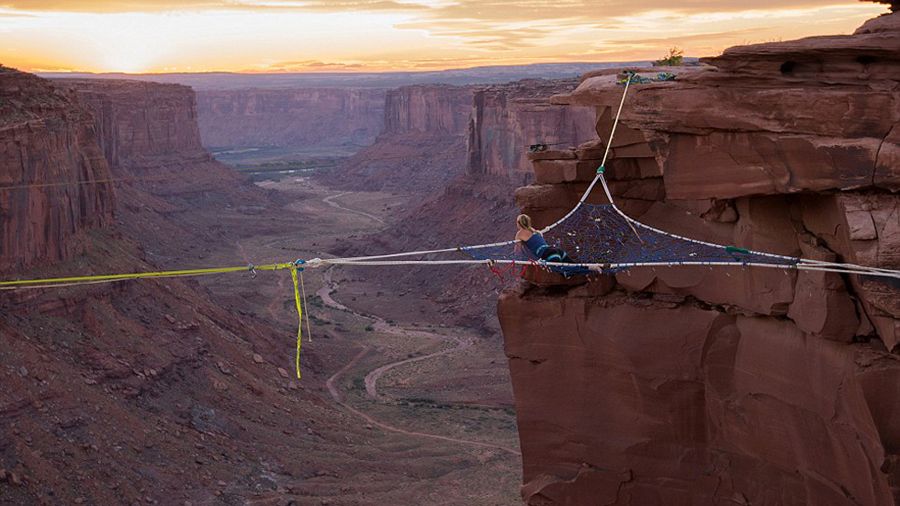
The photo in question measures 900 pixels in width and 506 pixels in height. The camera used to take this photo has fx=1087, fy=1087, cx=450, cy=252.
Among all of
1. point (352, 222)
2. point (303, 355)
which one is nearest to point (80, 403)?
point (303, 355)

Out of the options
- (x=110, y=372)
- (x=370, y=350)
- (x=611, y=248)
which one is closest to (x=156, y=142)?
(x=370, y=350)

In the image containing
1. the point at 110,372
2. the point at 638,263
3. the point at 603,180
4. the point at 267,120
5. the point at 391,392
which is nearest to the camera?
the point at 638,263

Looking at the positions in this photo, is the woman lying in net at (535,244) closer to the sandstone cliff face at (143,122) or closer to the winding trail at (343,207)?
the sandstone cliff face at (143,122)

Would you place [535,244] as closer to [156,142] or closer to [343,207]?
[156,142]

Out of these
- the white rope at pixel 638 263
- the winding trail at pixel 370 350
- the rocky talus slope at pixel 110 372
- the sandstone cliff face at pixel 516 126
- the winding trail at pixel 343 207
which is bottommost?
the winding trail at pixel 343 207

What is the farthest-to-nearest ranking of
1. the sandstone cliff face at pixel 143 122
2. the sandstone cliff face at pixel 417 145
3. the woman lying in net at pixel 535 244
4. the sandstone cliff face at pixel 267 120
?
1. the sandstone cliff face at pixel 267 120
2. the sandstone cliff face at pixel 417 145
3. the sandstone cliff face at pixel 143 122
4. the woman lying in net at pixel 535 244

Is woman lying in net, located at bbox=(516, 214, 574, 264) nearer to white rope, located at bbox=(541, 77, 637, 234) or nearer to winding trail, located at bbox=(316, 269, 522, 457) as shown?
white rope, located at bbox=(541, 77, 637, 234)

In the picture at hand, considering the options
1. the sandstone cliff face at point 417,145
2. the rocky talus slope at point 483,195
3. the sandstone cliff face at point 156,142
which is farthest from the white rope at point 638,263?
the sandstone cliff face at point 417,145
